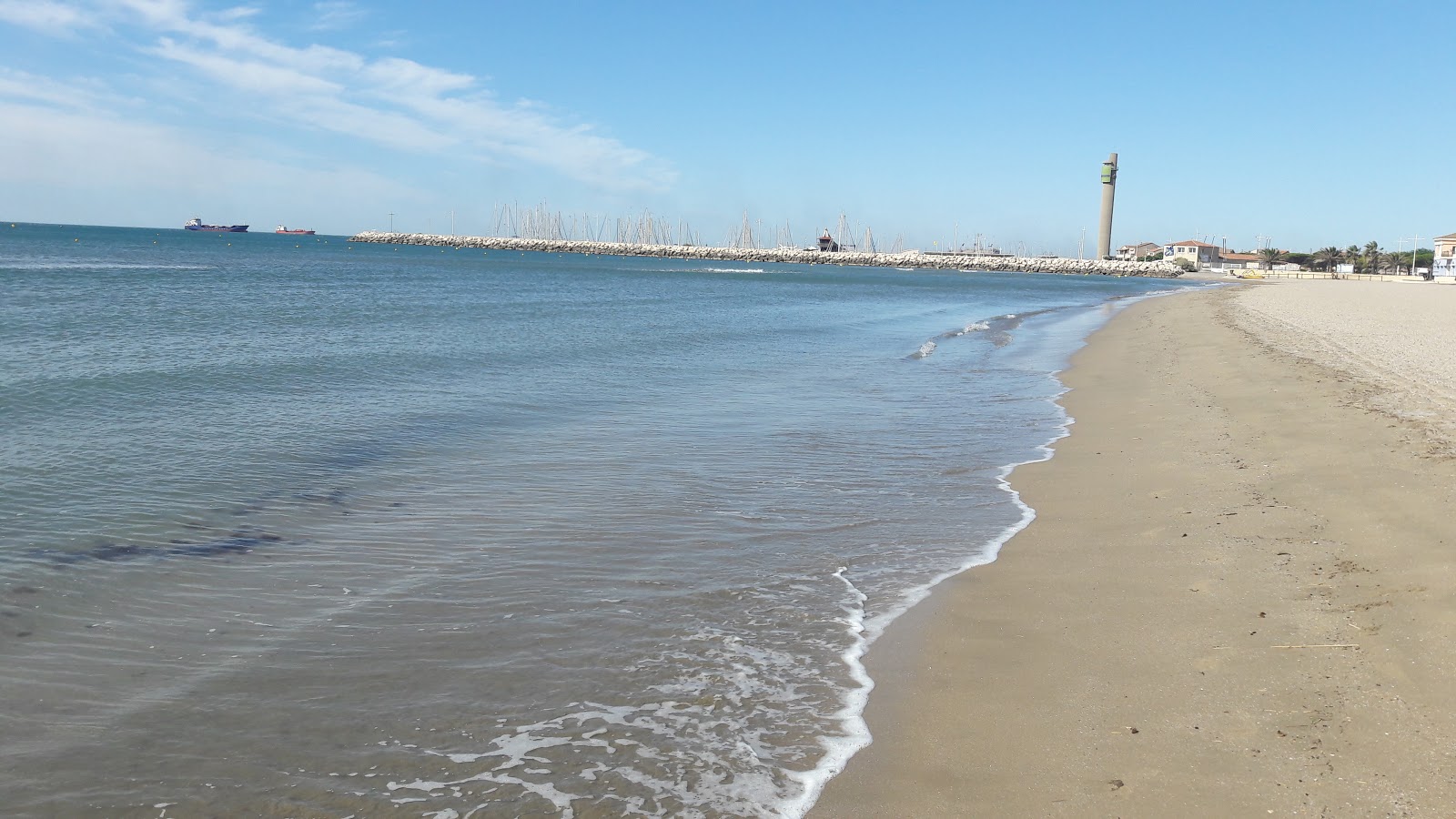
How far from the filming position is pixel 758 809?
3.77 meters

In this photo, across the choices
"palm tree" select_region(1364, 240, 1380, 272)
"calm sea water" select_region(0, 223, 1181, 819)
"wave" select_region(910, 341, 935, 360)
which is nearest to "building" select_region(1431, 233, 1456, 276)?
"palm tree" select_region(1364, 240, 1380, 272)

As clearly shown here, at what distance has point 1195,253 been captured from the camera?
532 ft

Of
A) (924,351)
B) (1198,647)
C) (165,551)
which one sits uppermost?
(924,351)

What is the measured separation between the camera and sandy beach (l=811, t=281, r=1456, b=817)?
3.77 meters

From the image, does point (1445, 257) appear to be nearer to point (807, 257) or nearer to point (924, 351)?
point (807, 257)

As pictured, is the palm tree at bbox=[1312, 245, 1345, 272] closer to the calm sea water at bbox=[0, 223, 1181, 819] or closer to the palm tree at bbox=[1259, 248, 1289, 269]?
the palm tree at bbox=[1259, 248, 1289, 269]

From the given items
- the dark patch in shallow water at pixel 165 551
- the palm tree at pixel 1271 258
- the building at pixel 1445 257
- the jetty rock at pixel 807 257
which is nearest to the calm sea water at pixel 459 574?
the dark patch in shallow water at pixel 165 551

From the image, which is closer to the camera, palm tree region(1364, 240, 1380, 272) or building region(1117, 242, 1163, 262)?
palm tree region(1364, 240, 1380, 272)

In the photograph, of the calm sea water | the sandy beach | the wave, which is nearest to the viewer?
the sandy beach

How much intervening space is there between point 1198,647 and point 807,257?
505 feet

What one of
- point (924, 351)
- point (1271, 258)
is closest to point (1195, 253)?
point (1271, 258)

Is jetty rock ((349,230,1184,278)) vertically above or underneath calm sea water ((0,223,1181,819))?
above

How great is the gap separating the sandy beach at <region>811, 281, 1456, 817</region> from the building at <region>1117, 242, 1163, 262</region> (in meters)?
175

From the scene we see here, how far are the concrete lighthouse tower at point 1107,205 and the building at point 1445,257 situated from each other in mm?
44299
